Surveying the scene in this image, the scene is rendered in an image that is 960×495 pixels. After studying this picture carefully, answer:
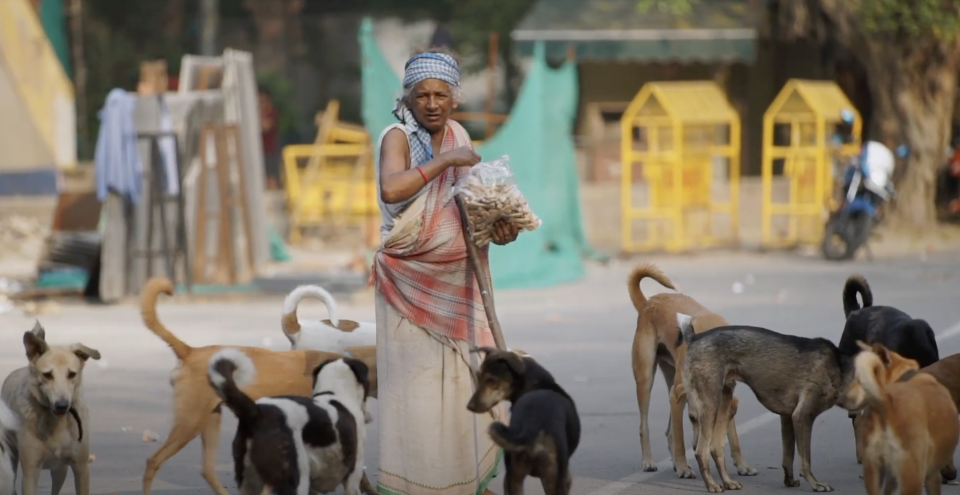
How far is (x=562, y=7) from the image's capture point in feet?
89.1

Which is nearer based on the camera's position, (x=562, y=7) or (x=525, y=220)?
(x=525, y=220)

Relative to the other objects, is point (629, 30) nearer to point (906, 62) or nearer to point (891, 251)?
point (906, 62)

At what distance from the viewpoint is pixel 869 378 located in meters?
5.77

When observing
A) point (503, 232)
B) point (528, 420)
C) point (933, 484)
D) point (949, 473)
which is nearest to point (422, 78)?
point (503, 232)

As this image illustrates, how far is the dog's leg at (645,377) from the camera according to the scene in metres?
7.53

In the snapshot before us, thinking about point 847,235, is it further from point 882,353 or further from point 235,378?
point 235,378

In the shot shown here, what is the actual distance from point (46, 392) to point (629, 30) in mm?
20746

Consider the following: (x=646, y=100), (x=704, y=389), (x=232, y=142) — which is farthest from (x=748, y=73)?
(x=704, y=389)

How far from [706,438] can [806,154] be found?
45.6 ft

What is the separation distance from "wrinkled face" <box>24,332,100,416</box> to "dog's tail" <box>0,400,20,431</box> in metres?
0.13

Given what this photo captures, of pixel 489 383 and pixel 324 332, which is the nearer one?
→ pixel 489 383

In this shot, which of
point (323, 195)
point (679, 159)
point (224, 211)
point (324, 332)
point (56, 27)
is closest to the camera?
point (324, 332)

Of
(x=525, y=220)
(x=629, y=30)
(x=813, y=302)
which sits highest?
(x=629, y=30)

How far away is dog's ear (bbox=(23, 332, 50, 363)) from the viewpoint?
20.7 ft
